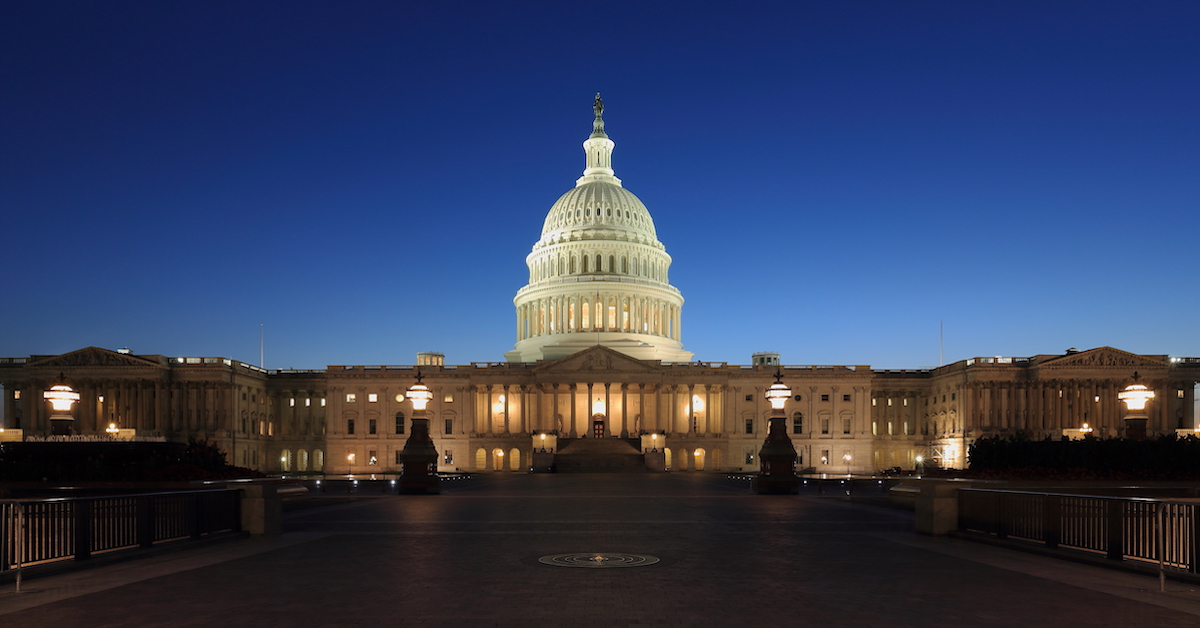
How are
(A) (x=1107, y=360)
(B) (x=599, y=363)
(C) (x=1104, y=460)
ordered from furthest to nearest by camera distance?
(B) (x=599, y=363)
(A) (x=1107, y=360)
(C) (x=1104, y=460)

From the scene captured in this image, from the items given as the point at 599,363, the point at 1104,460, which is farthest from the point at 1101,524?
the point at 599,363

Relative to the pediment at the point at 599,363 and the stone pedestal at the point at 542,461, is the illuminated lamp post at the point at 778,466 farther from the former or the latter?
the pediment at the point at 599,363

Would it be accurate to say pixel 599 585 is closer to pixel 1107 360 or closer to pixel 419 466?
pixel 419 466

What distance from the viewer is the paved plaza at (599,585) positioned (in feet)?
44.8

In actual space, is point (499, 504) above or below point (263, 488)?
below

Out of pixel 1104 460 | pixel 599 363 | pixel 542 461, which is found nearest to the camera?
pixel 1104 460

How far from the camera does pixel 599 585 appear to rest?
53.8 feet

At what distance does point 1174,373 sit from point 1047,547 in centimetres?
11645

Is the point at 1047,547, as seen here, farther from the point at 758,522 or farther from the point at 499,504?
the point at 499,504

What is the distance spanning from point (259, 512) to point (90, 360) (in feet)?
350

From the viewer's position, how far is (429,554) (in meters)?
21.2

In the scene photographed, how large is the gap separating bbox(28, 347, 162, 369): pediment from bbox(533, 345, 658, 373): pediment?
4935cm

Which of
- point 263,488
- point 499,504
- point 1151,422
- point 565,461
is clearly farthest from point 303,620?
point 1151,422

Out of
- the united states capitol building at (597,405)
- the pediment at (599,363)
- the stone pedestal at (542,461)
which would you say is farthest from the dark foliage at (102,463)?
the pediment at (599,363)
